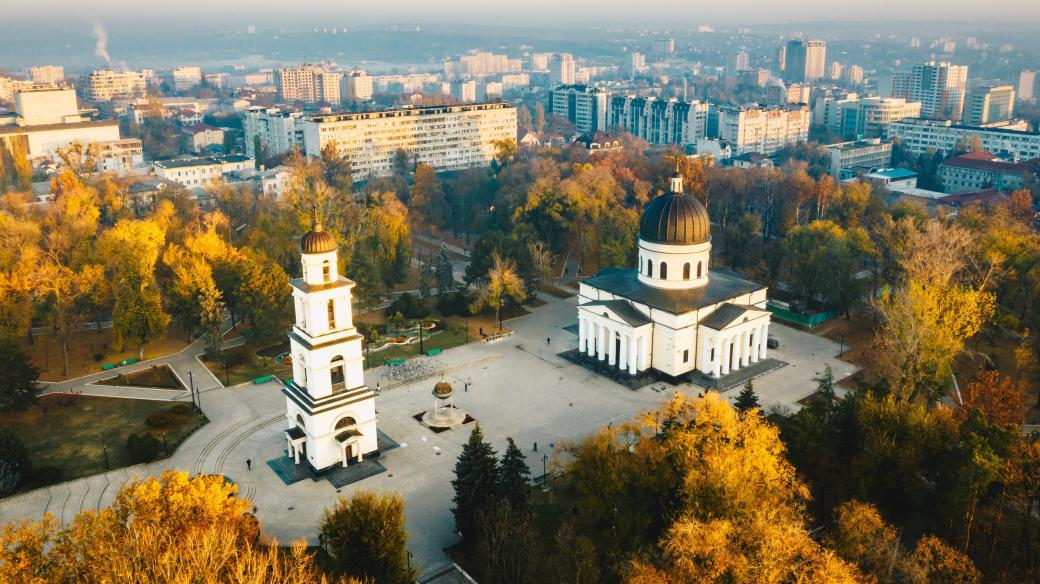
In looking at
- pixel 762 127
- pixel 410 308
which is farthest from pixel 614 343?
pixel 762 127

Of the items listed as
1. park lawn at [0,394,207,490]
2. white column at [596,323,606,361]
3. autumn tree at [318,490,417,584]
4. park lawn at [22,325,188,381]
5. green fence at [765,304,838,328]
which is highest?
autumn tree at [318,490,417,584]

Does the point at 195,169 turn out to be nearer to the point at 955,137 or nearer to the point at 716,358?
the point at 716,358

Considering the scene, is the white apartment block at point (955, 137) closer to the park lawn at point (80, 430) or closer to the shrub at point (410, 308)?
the shrub at point (410, 308)

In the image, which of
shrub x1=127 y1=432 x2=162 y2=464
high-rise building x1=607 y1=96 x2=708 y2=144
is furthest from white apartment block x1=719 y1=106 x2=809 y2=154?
shrub x1=127 y1=432 x2=162 y2=464

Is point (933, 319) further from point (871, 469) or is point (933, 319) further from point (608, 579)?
point (608, 579)

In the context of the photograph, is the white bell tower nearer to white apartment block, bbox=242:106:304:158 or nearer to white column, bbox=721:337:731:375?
white column, bbox=721:337:731:375

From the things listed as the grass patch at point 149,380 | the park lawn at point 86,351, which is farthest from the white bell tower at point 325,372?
the park lawn at point 86,351

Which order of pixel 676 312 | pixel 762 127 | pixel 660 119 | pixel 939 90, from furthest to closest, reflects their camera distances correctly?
pixel 939 90 < pixel 660 119 < pixel 762 127 < pixel 676 312

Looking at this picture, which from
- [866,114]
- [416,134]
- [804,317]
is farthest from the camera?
[866,114]
